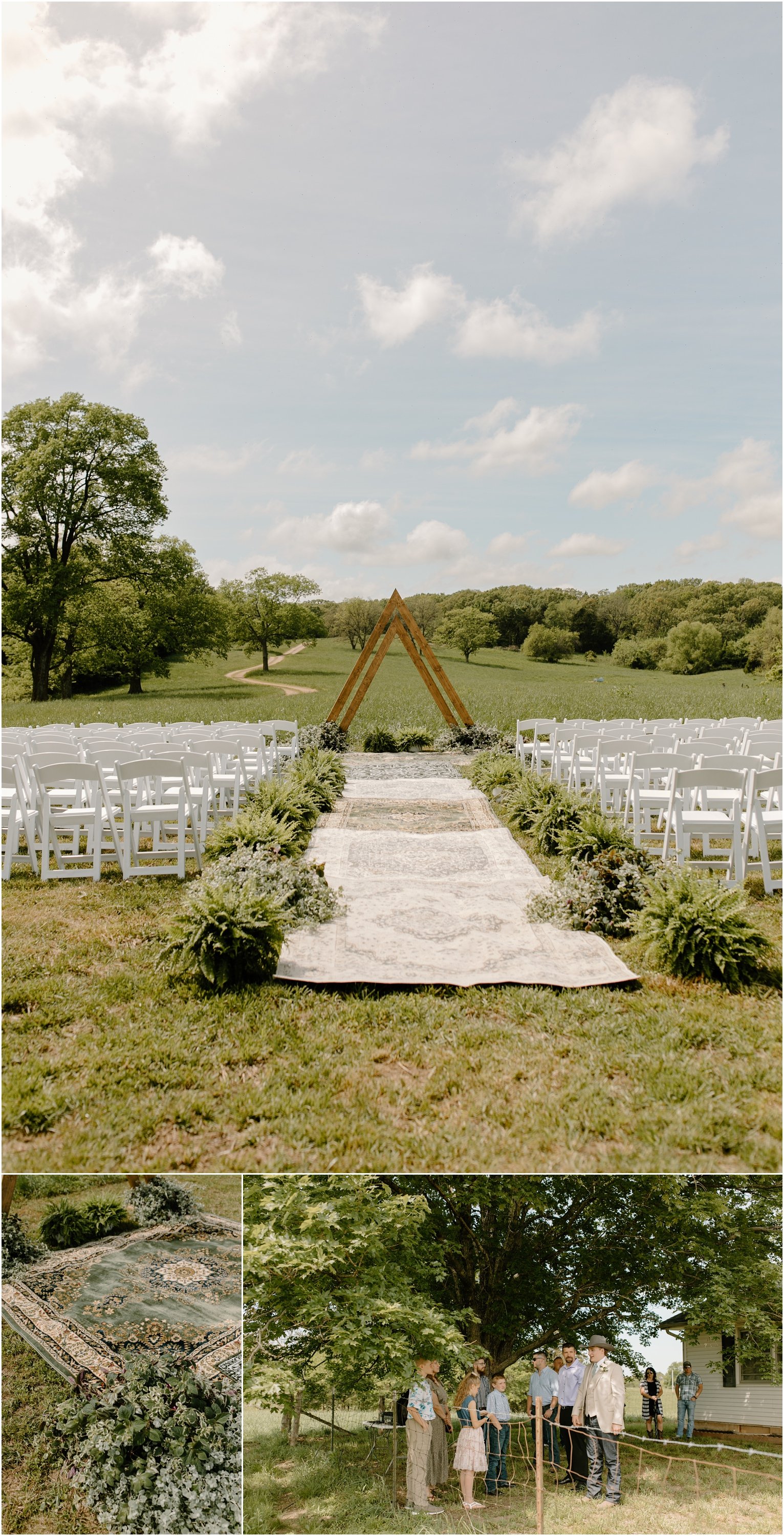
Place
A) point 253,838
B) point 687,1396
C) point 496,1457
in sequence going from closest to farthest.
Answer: point 496,1457 < point 687,1396 < point 253,838

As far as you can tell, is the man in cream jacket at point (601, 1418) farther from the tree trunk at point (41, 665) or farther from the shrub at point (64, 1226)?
the tree trunk at point (41, 665)

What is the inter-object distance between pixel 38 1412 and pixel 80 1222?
0.78m

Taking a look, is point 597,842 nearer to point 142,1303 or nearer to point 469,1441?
point 469,1441

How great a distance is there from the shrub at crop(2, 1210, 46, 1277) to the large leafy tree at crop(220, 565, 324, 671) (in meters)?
40.6

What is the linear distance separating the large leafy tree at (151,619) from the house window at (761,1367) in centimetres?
3444

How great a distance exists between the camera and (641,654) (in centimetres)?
4181

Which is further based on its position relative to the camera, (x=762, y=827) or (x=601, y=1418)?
(x=762, y=827)

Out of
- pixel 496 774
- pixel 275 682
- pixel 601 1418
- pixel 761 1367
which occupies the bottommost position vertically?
pixel 601 1418

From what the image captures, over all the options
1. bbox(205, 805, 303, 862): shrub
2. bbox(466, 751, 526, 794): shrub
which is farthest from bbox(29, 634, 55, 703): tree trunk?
bbox(205, 805, 303, 862): shrub

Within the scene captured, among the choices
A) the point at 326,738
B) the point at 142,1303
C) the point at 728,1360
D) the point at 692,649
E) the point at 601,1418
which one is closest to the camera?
the point at 142,1303

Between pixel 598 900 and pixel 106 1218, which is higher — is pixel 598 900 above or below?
above

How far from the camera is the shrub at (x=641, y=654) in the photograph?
137ft

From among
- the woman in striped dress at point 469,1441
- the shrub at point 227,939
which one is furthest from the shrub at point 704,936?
the woman in striped dress at point 469,1441

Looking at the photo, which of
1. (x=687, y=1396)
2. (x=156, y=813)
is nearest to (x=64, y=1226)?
(x=687, y=1396)
